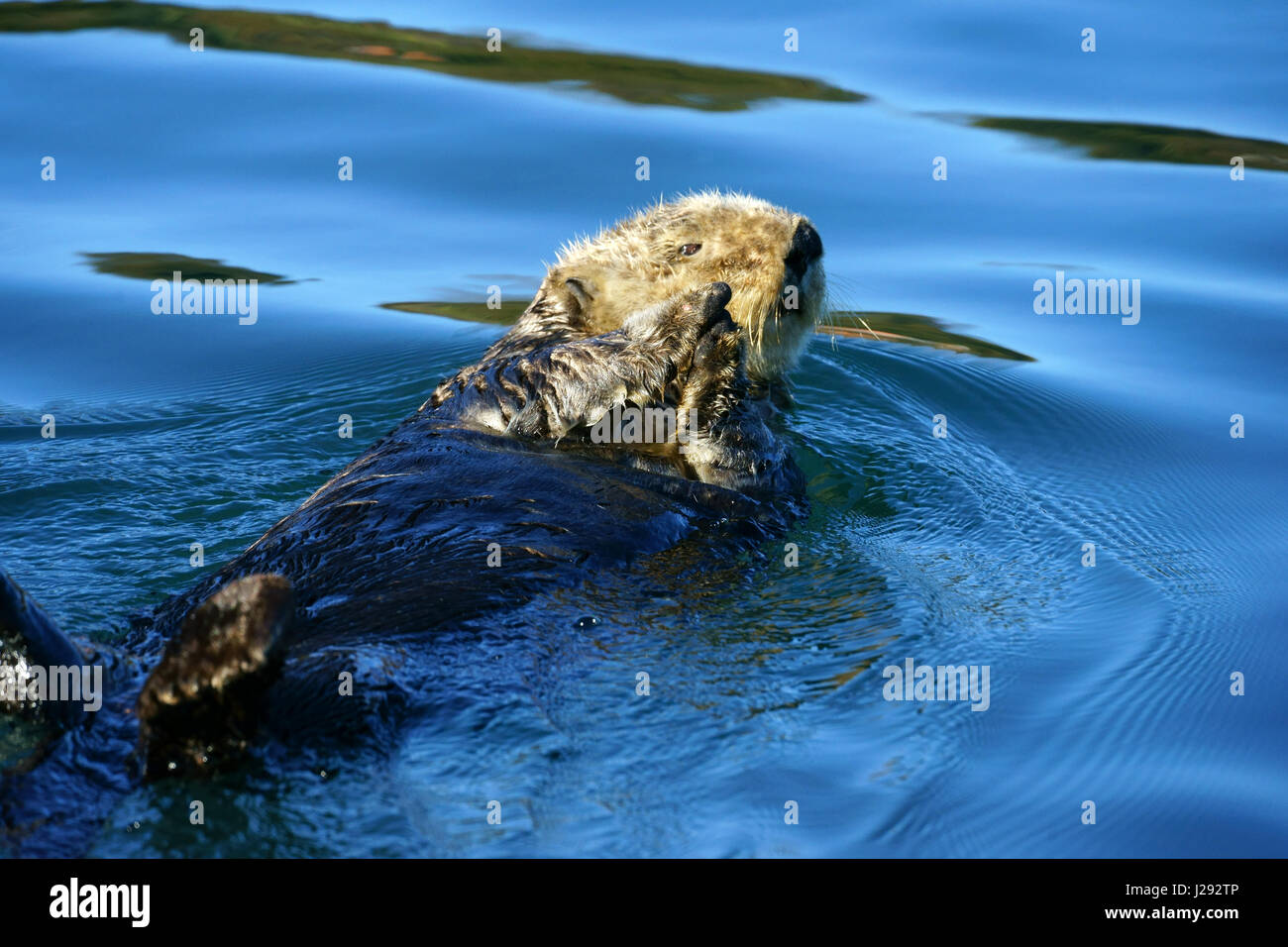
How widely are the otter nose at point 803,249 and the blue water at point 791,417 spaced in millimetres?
554

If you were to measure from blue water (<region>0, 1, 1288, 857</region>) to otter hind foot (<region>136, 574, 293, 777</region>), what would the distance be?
0.31ft

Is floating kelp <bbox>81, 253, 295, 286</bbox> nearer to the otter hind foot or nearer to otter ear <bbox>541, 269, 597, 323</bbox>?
otter ear <bbox>541, 269, 597, 323</bbox>

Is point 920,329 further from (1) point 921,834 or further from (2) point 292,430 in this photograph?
(1) point 921,834

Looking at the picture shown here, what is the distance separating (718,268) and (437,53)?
5331 millimetres

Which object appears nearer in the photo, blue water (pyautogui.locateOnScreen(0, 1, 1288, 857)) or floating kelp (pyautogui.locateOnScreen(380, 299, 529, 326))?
blue water (pyautogui.locateOnScreen(0, 1, 1288, 857))

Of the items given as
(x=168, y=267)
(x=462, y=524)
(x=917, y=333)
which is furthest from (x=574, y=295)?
(x=168, y=267)

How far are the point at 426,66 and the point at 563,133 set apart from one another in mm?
1390

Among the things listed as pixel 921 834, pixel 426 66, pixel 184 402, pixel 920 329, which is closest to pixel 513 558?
pixel 921 834

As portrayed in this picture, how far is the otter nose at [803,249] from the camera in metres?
4.22

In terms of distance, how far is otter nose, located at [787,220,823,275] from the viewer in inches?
166

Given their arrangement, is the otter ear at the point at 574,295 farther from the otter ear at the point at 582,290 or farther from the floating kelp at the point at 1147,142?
the floating kelp at the point at 1147,142

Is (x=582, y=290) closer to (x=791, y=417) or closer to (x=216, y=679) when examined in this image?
(x=791, y=417)

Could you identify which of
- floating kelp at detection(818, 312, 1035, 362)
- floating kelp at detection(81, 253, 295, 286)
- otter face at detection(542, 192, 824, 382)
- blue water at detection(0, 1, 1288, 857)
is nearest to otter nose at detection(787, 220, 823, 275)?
otter face at detection(542, 192, 824, 382)

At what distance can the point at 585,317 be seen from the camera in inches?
180
